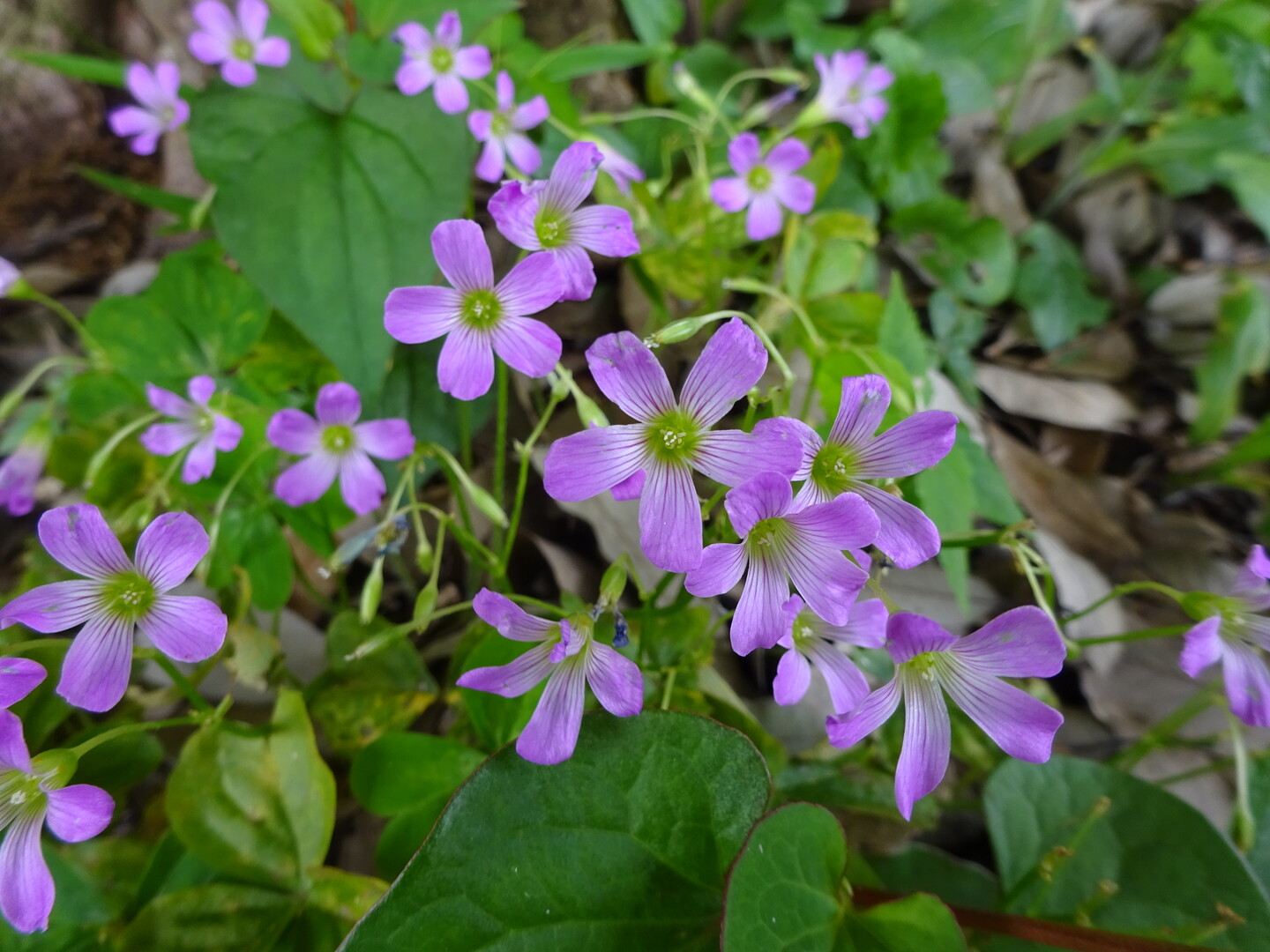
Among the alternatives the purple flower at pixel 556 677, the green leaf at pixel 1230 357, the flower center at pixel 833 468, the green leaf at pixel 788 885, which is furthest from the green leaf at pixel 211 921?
the green leaf at pixel 1230 357

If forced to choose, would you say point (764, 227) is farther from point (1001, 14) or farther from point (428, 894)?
point (1001, 14)

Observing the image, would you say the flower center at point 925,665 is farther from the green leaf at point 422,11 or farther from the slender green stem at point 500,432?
the green leaf at point 422,11

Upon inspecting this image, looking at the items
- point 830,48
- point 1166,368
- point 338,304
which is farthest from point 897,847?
point 830,48

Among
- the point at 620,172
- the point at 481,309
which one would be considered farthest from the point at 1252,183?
the point at 481,309

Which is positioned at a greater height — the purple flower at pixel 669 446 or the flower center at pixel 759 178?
the purple flower at pixel 669 446

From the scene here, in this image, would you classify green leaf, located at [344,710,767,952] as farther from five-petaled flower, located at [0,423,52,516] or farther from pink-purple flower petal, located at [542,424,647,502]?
five-petaled flower, located at [0,423,52,516]
